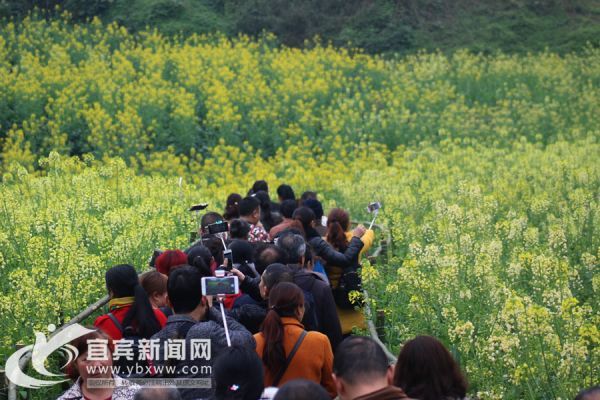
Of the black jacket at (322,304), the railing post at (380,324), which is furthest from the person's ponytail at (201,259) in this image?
the railing post at (380,324)

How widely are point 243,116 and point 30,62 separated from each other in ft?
16.1

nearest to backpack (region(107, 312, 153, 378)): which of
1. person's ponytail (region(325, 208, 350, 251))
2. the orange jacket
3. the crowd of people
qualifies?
the crowd of people

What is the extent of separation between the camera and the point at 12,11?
82.6 ft

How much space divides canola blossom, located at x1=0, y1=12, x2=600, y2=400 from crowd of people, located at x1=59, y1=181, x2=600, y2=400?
1.01 meters

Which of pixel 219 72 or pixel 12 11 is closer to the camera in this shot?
pixel 219 72

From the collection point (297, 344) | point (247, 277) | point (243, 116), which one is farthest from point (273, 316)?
point (243, 116)

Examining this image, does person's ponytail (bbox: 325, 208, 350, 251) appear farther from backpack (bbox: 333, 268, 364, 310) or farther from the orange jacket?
the orange jacket

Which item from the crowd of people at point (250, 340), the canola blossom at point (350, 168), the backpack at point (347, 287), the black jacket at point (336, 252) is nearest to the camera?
the crowd of people at point (250, 340)

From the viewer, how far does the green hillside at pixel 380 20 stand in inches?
1044

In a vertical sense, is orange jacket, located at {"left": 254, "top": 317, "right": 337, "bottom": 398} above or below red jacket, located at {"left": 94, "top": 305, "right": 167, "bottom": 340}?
above

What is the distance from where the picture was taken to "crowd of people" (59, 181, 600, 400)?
391cm

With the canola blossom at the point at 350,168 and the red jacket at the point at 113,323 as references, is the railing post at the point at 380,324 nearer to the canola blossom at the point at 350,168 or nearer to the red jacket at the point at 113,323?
the canola blossom at the point at 350,168

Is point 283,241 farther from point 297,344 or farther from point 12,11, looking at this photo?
point 12,11

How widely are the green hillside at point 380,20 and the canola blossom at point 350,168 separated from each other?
106 centimetres
